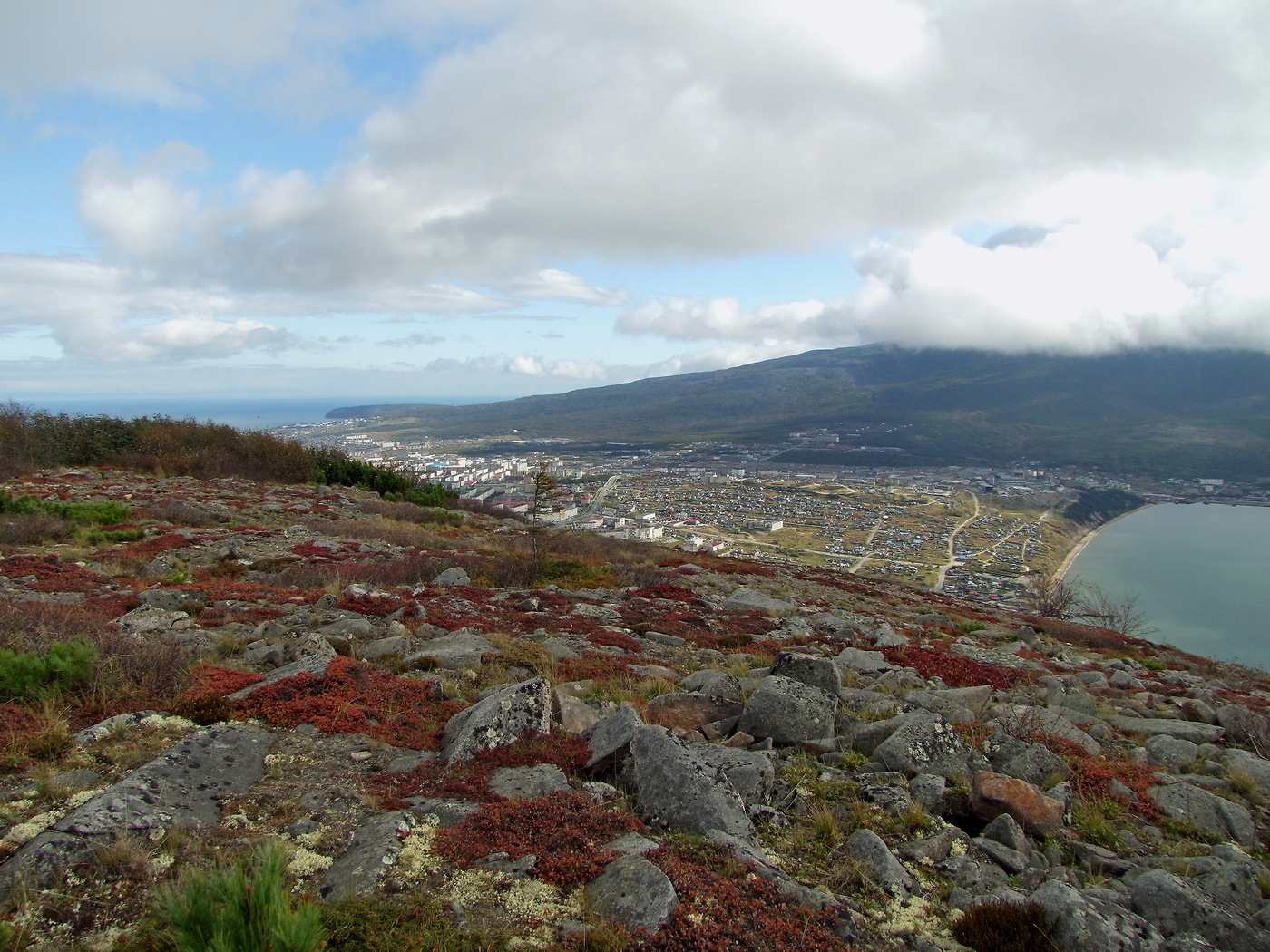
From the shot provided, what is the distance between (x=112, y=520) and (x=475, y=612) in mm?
12638

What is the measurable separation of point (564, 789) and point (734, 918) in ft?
6.15

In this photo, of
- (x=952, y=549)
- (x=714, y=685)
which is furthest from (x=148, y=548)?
(x=952, y=549)

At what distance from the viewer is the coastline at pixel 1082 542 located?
51.4m

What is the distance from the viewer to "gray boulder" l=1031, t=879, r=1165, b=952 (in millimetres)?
3486

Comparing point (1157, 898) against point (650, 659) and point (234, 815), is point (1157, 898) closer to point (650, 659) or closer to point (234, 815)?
point (234, 815)

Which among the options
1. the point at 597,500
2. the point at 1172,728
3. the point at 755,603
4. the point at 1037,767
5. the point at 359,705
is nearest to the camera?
the point at 1037,767

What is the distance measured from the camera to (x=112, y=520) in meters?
17.5

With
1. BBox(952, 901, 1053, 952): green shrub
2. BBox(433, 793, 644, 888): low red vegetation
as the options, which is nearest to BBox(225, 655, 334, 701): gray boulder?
BBox(433, 793, 644, 888): low red vegetation

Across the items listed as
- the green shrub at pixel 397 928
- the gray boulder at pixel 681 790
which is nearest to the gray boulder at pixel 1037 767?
A: the gray boulder at pixel 681 790

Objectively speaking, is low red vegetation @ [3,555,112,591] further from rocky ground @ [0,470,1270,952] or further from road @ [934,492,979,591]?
road @ [934,492,979,591]

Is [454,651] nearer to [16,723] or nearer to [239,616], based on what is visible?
[239,616]

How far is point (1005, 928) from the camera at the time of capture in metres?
3.69

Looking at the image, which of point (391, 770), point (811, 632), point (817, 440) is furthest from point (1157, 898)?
point (817, 440)

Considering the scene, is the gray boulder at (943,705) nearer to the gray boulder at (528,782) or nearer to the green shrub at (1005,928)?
the green shrub at (1005,928)
